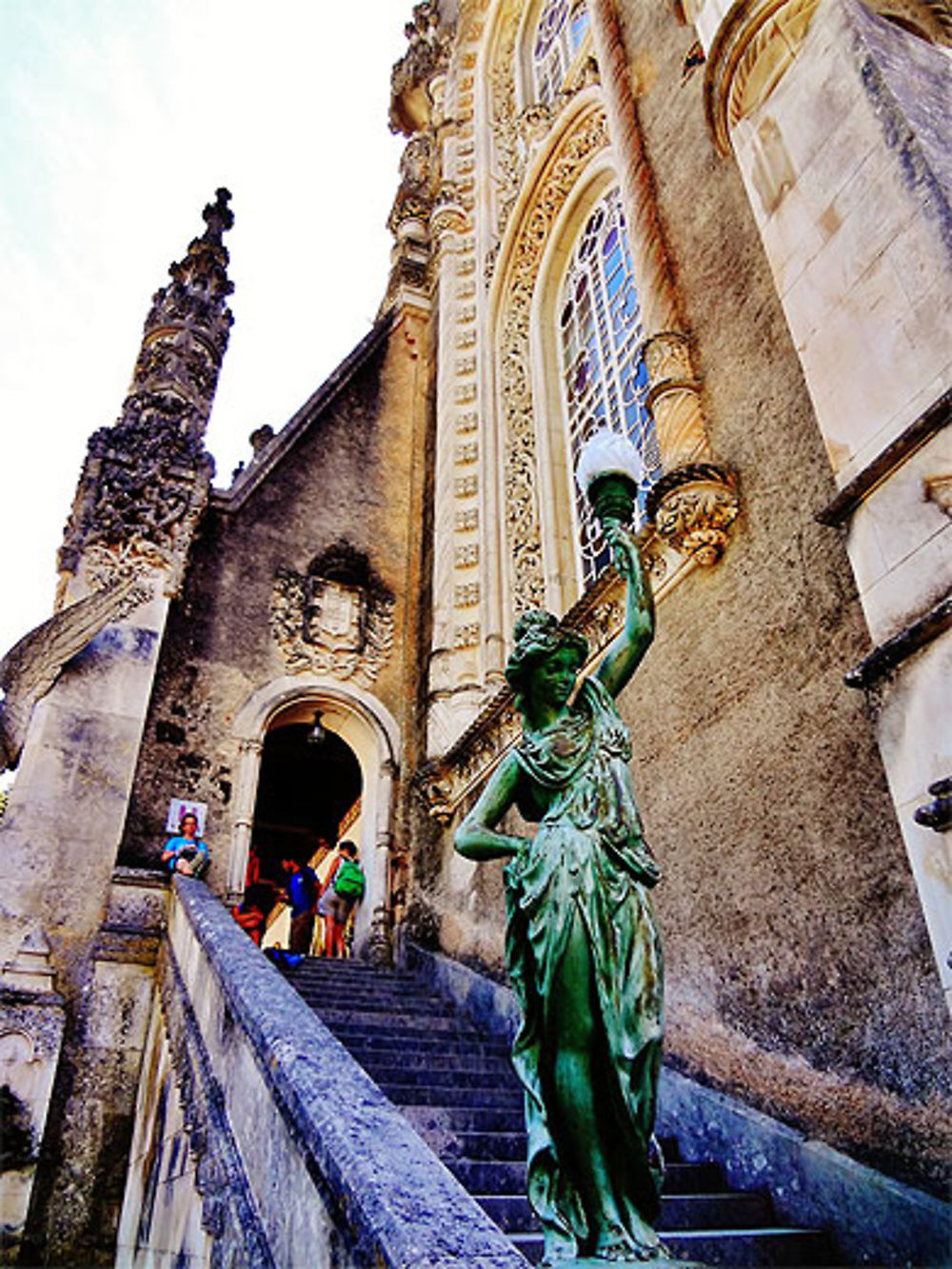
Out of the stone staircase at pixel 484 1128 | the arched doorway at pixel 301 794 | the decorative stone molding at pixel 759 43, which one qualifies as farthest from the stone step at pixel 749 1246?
the arched doorway at pixel 301 794

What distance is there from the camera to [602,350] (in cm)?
898

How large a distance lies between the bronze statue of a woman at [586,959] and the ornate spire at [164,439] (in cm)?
671

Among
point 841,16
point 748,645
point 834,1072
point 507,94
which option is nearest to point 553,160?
point 507,94

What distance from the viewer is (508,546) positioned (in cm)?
938

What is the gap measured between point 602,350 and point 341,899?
19.3ft

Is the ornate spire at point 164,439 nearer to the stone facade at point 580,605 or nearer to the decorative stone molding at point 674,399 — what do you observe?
the stone facade at point 580,605

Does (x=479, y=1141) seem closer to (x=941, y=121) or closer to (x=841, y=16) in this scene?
(x=941, y=121)

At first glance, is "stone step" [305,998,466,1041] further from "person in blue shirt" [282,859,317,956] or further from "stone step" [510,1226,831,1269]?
"person in blue shirt" [282,859,317,956]

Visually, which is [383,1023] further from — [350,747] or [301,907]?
[350,747]

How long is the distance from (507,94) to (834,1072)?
45.8 feet

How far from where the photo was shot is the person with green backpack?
29.2 ft

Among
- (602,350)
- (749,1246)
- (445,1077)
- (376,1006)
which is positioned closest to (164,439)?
(602,350)

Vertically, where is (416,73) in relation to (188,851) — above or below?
above

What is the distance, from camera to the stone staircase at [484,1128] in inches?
124
